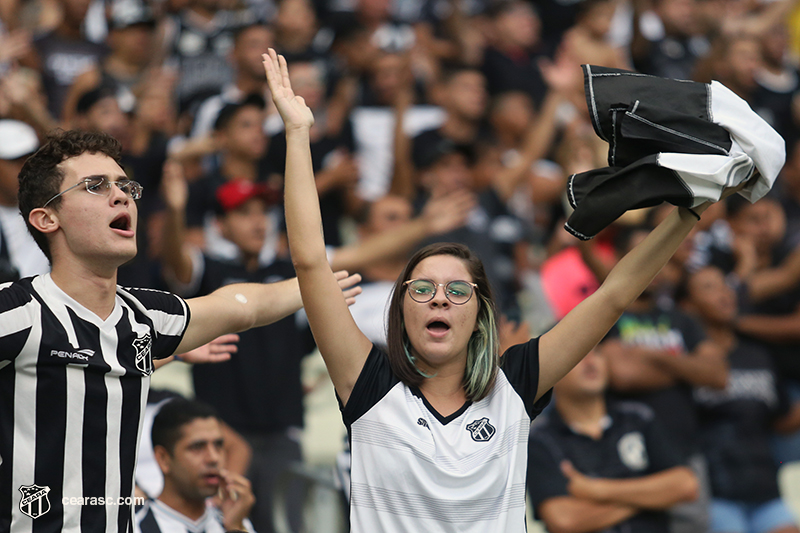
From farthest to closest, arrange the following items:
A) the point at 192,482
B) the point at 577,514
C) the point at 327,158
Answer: the point at 327,158
the point at 577,514
the point at 192,482

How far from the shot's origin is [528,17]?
982 cm

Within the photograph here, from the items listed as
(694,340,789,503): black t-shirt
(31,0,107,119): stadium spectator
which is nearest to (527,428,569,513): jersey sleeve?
(694,340,789,503): black t-shirt

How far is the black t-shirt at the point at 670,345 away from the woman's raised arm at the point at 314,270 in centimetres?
341

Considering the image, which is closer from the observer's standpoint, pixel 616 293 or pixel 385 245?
pixel 616 293

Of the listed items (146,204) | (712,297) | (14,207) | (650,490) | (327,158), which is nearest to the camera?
(650,490)

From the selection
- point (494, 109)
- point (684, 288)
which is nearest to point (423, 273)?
point (684, 288)

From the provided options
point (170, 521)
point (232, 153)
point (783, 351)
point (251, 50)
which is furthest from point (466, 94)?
point (170, 521)

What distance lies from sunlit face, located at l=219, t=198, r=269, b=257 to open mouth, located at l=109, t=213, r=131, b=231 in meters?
3.01

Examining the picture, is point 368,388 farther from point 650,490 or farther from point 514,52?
point 514,52

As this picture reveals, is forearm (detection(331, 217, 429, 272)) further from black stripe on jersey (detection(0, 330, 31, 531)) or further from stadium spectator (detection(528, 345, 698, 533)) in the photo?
black stripe on jersey (detection(0, 330, 31, 531))

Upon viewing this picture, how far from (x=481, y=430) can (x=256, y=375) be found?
9.53 ft

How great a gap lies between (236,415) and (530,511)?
1.78 meters

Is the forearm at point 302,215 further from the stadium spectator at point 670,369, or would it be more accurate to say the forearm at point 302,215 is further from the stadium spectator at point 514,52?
the stadium spectator at point 514,52

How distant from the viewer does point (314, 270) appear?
8.87 feet
